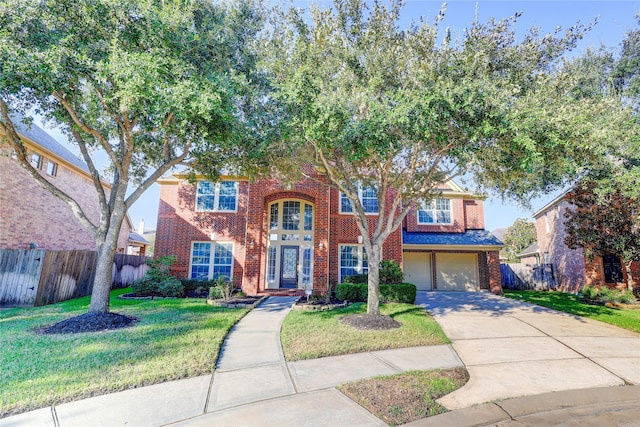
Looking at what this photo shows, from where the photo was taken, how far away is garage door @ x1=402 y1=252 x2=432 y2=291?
58.8 feet

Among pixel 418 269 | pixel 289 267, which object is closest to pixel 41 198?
pixel 289 267

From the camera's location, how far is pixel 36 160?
13859 mm

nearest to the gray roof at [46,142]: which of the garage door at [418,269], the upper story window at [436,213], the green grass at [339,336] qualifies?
the green grass at [339,336]

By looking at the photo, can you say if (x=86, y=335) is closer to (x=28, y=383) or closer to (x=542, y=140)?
(x=28, y=383)

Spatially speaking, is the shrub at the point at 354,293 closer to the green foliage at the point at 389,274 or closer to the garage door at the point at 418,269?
the green foliage at the point at 389,274

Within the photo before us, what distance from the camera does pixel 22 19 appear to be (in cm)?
602

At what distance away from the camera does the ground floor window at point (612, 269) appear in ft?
51.1

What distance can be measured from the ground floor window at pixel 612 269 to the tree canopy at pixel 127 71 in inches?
721

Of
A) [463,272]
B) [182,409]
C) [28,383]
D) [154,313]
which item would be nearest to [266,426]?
[182,409]

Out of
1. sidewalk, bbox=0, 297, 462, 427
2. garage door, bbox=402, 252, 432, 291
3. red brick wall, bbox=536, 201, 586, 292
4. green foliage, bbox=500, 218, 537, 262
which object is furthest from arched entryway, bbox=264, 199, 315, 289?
green foliage, bbox=500, 218, 537, 262

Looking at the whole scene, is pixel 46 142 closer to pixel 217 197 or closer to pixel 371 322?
pixel 217 197

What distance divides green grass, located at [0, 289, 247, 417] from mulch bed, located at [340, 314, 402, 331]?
2.99m

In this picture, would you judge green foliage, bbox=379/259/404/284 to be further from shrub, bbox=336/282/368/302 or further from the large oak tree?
the large oak tree

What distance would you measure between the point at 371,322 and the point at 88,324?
6.47m
